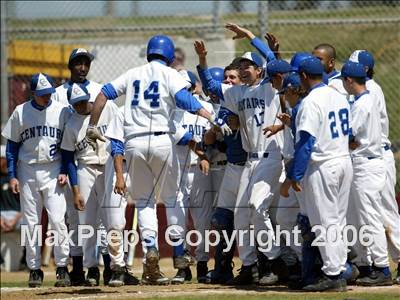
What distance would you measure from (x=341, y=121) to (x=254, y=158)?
1.24 metres

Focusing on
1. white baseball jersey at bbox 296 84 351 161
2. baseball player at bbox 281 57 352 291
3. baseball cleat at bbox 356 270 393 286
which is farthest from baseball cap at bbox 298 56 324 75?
baseball cleat at bbox 356 270 393 286

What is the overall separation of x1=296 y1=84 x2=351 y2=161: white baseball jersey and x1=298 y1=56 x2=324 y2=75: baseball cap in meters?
0.14

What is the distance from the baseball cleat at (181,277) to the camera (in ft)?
39.5

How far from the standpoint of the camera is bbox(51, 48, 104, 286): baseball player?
1255 cm

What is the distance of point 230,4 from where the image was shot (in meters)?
16.7

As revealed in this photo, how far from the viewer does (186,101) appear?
11.3m

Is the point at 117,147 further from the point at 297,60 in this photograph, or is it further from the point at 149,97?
the point at 297,60

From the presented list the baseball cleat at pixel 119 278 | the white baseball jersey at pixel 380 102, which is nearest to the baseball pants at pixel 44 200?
the baseball cleat at pixel 119 278

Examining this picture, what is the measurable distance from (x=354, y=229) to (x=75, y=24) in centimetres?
892

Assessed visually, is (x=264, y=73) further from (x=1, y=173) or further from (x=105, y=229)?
(x=1, y=173)

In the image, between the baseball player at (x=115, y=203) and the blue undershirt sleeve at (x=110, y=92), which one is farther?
the baseball player at (x=115, y=203)

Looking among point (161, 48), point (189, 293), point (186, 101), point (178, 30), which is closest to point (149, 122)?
point (186, 101)

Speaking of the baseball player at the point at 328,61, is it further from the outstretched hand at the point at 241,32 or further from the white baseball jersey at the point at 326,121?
the white baseball jersey at the point at 326,121

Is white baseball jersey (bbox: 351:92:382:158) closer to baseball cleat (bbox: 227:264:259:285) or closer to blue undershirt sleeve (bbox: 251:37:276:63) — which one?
blue undershirt sleeve (bbox: 251:37:276:63)
